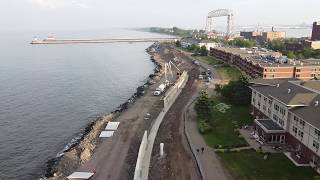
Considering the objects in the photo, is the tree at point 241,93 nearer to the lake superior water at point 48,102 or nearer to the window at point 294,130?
the window at point 294,130

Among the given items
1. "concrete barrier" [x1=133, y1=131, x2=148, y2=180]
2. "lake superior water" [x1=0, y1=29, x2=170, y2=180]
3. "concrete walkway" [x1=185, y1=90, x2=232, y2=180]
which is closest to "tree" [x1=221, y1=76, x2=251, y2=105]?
"concrete walkway" [x1=185, y1=90, x2=232, y2=180]

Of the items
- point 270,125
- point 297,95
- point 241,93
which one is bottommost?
point 270,125

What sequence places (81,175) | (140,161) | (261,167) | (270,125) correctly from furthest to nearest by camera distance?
(270,125) → (140,161) → (81,175) → (261,167)

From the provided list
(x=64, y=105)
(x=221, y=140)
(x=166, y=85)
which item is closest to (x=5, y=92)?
(x=64, y=105)

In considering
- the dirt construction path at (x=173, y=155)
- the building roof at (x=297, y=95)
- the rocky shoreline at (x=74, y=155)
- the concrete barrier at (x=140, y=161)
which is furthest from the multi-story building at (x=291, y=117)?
the rocky shoreline at (x=74, y=155)

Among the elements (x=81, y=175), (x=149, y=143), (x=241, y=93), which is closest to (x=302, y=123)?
(x=149, y=143)

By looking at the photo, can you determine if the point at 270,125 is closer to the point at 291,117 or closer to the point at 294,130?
the point at 291,117

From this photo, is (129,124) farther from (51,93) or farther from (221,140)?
(51,93)
